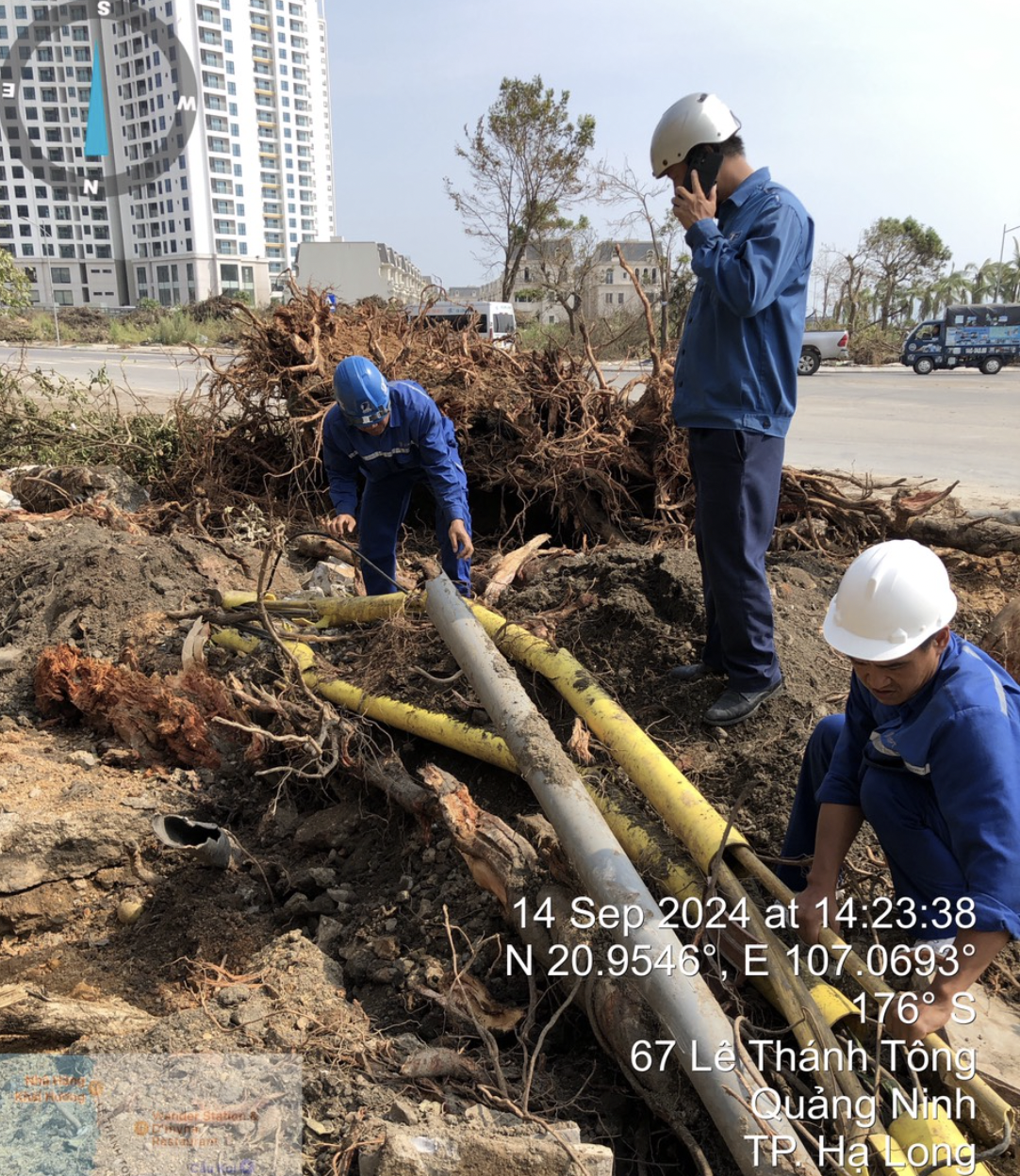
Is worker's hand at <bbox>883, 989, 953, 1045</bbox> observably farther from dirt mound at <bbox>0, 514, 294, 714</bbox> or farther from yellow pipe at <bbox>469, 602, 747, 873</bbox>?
dirt mound at <bbox>0, 514, 294, 714</bbox>

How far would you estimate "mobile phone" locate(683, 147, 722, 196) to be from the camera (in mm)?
2793

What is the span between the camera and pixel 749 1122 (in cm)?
163

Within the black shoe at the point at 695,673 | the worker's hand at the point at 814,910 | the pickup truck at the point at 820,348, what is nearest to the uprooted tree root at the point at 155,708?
the black shoe at the point at 695,673

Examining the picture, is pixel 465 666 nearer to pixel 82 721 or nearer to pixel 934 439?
pixel 82 721

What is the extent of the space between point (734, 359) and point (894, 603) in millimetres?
1266

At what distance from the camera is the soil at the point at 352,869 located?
2012 millimetres

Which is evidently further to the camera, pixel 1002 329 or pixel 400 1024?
pixel 1002 329

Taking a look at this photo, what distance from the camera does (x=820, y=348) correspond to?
26.6 metres

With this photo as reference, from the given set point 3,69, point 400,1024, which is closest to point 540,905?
point 400,1024

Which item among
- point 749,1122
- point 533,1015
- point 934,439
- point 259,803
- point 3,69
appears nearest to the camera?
point 749,1122

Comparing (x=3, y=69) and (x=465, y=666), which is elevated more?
(x=3, y=69)

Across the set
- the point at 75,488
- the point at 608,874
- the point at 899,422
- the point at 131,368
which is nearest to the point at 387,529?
the point at 608,874

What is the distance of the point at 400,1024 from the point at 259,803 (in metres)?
1.53

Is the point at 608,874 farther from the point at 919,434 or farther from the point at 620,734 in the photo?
the point at 919,434
